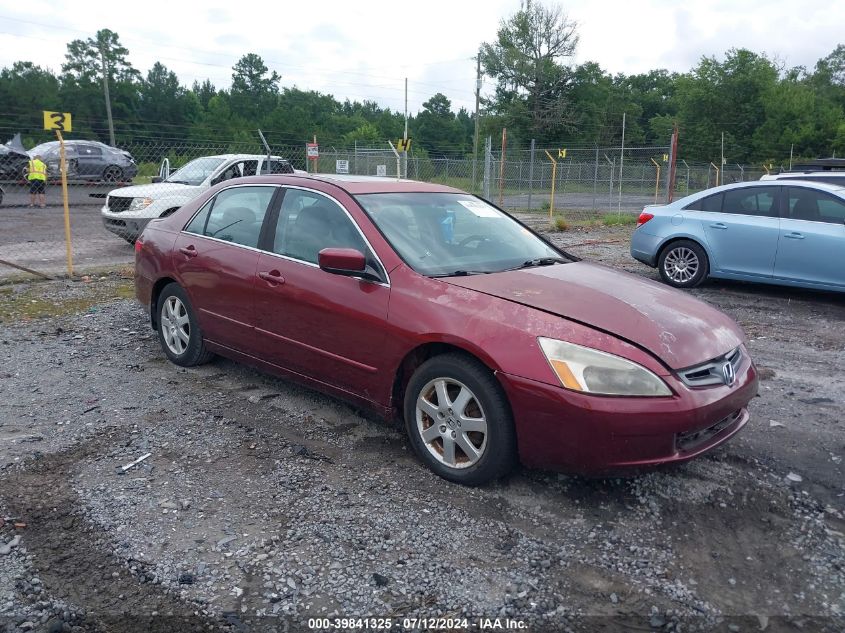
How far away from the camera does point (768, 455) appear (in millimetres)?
4266

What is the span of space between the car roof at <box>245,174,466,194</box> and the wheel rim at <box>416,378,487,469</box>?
159 cm

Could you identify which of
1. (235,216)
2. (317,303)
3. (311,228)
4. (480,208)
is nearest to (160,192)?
(235,216)

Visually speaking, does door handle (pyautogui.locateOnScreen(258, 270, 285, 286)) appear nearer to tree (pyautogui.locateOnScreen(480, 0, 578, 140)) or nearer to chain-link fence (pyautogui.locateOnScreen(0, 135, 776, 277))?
chain-link fence (pyautogui.locateOnScreen(0, 135, 776, 277))

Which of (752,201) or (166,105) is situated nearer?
(752,201)

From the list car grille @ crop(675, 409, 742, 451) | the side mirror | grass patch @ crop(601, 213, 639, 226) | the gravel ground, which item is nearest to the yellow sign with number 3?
the gravel ground

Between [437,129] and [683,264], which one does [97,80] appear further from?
[683,264]

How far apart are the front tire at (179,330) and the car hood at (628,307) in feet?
7.97

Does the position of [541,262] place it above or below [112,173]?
below

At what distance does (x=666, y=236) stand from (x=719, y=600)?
7.58 m

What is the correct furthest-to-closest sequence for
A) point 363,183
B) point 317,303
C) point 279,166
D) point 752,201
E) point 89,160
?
point 89,160, point 279,166, point 752,201, point 363,183, point 317,303

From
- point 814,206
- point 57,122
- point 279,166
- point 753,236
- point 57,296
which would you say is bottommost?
point 57,296

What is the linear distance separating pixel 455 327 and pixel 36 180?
61.8ft

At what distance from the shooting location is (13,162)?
2064cm

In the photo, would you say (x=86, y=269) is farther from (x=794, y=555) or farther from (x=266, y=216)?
(x=794, y=555)
